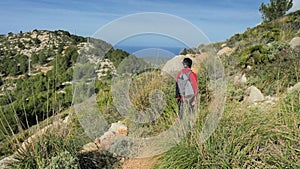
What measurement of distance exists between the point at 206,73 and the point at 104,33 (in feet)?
10.8

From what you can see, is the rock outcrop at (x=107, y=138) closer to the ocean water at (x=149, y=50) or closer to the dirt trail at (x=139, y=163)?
the dirt trail at (x=139, y=163)

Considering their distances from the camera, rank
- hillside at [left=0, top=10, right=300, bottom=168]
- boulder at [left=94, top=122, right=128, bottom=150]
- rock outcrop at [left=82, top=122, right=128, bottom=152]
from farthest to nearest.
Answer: boulder at [left=94, top=122, right=128, bottom=150]
rock outcrop at [left=82, top=122, right=128, bottom=152]
hillside at [left=0, top=10, right=300, bottom=168]

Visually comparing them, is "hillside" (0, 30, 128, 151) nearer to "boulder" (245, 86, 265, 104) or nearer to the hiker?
the hiker

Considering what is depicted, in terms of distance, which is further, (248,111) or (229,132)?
(248,111)

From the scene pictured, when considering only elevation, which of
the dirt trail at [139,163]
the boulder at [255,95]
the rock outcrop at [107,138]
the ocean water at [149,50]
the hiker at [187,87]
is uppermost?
the ocean water at [149,50]

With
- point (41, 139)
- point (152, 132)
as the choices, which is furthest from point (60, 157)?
point (152, 132)

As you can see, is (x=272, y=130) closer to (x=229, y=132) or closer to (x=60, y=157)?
(x=229, y=132)

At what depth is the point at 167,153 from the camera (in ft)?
13.4

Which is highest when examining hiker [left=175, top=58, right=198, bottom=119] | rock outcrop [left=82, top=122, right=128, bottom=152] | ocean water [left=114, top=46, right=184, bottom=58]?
ocean water [left=114, top=46, right=184, bottom=58]

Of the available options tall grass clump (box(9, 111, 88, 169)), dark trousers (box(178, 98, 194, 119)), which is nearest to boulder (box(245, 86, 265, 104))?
dark trousers (box(178, 98, 194, 119))

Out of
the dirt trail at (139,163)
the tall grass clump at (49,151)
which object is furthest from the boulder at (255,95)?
the tall grass clump at (49,151)

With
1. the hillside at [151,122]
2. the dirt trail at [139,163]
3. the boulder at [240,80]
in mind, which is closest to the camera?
the hillside at [151,122]

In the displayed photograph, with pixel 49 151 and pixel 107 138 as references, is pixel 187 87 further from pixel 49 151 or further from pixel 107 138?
pixel 49 151

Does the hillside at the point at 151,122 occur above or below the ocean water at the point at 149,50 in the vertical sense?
below
